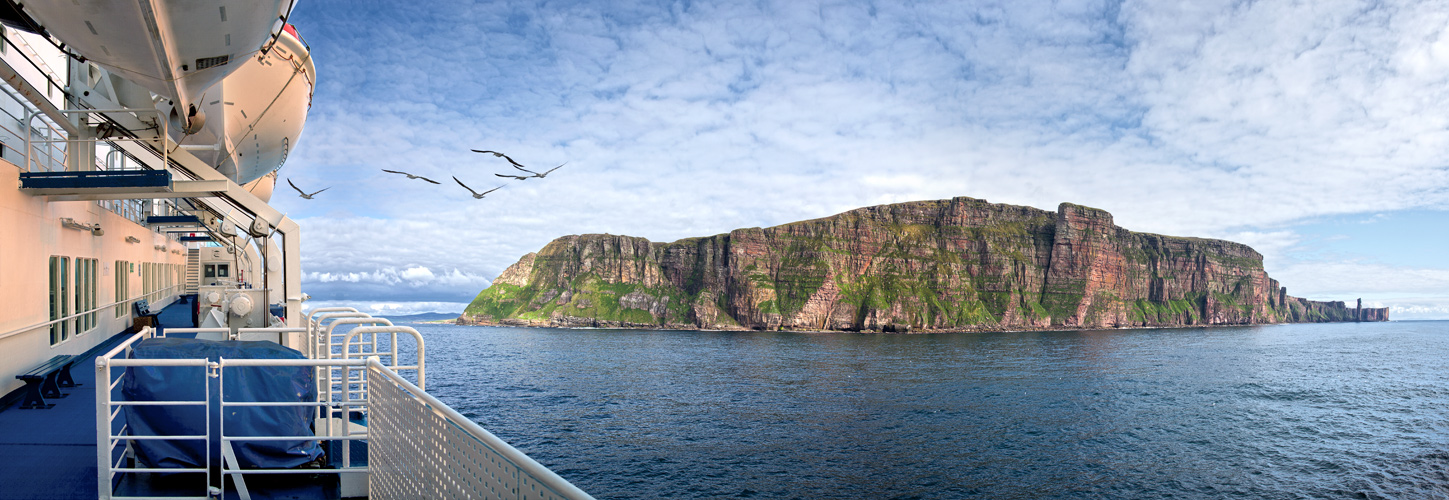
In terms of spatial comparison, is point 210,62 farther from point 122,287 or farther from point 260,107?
point 122,287

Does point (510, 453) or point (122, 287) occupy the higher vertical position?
point (122, 287)

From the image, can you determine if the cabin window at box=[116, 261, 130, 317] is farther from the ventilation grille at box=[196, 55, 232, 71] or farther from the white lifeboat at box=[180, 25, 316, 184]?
the ventilation grille at box=[196, 55, 232, 71]

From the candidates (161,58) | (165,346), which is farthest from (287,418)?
(161,58)

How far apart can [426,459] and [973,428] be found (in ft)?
130

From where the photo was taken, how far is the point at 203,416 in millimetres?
7441

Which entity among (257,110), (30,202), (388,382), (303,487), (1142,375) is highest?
(257,110)

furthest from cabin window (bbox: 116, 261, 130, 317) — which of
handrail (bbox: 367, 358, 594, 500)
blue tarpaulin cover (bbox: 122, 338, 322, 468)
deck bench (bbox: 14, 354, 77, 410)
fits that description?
handrail (bbox: 367, 358, 594, 500)

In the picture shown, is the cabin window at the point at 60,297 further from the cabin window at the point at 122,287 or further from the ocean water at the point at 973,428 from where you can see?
the ocean water at the point at 973,428

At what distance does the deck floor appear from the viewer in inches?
280

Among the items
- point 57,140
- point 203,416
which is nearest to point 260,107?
point 57,140

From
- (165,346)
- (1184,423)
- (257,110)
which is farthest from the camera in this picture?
(1184,423)

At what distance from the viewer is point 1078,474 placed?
3059cm

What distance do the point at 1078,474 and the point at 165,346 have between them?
3398cm

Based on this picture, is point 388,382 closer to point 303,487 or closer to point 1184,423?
point 303,487
